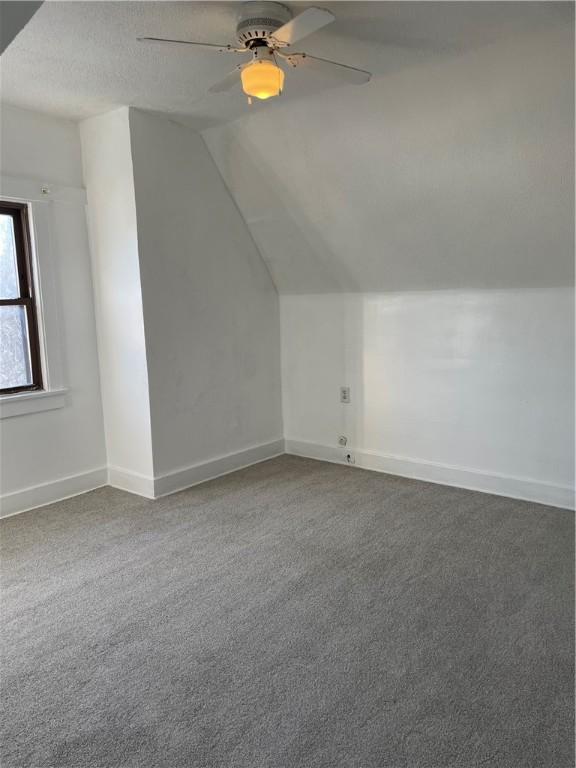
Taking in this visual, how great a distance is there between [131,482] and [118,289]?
4.26 ft

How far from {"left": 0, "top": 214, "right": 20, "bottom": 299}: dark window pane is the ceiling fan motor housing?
6.52 ft

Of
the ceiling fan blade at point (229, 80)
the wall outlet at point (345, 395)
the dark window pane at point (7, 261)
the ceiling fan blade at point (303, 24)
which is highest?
the ceiling fan blade at point (229, 80)

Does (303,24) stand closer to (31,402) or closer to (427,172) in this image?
(427,172)

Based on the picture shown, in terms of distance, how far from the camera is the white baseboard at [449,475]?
3469mm

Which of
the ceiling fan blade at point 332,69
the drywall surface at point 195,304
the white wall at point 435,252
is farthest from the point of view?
the drywall surface at point 195,304

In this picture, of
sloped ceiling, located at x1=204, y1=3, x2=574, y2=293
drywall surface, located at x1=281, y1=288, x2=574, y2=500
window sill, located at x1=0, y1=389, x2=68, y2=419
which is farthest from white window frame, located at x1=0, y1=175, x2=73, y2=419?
drywall surface, located at x1=281, y1=288, x2=574, y2=500

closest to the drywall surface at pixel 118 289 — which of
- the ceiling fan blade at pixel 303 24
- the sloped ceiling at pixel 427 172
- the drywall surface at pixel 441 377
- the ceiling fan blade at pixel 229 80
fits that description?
the sloped ceiling at pixel 427 172

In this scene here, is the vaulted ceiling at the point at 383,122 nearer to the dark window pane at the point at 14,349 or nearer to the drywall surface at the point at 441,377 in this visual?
the drywall surface at the point at 441,377

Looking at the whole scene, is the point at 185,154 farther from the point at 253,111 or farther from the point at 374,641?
the point at 374,641

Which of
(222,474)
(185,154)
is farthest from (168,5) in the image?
(222,474)

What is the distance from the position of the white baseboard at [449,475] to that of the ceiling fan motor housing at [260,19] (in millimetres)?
2809

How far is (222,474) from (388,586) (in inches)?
73.4

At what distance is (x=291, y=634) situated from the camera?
→ 2283 millimetres

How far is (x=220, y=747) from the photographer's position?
1732mm
